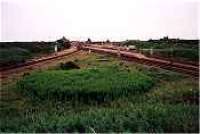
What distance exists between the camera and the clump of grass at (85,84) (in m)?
6.30

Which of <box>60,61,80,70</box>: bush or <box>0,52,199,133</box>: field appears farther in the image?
<box>60,61,80,70</box>: bush

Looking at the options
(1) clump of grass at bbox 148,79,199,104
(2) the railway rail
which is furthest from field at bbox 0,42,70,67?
(1) clump of grass at bbox 148,79,199,104

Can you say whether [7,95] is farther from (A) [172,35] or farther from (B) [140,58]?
(A) [172,35]

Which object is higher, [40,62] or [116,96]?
[40,62]

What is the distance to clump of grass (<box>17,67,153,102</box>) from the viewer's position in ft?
20.7

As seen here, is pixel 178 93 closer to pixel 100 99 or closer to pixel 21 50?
pixel 100 99

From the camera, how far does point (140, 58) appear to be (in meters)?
6.73

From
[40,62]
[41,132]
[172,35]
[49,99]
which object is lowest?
[41,132]

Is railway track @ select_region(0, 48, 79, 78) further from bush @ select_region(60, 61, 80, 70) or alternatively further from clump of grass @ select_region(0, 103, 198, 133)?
clump of grass @ select_region(0, 103, 198, 133)

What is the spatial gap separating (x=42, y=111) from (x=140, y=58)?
6.44 ft

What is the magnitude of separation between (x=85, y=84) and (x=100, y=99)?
0.38m

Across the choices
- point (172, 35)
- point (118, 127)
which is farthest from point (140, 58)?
point (118, 127)

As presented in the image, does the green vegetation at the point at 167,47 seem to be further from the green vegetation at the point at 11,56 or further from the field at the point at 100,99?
the green vegetation at the point at 11,56

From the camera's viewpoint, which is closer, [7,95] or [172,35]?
[7,95]
